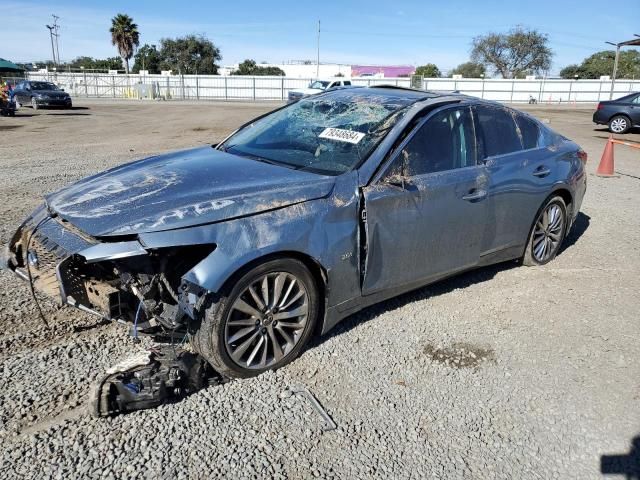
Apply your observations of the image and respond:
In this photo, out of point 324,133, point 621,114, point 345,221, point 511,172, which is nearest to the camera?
point 345,221

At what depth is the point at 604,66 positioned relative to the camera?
3457 inches

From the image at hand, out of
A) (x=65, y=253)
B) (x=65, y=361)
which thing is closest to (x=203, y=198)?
(x=65, y=253)

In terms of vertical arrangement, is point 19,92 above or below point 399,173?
above

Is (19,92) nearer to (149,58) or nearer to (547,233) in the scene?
(547,233)

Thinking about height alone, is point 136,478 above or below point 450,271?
below

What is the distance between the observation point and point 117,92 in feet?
153

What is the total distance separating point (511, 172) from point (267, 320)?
259 cm

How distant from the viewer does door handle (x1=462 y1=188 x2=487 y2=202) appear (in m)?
4.18

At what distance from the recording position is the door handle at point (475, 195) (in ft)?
13.7

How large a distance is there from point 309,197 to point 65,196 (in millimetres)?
1627

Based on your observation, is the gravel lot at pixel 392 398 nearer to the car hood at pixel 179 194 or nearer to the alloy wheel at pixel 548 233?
the alloy wheel at pixel 548 233

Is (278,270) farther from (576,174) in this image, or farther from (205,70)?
(205,70)

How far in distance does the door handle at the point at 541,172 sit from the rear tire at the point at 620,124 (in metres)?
17.4

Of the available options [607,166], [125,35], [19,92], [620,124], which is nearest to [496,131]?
[607,166]
